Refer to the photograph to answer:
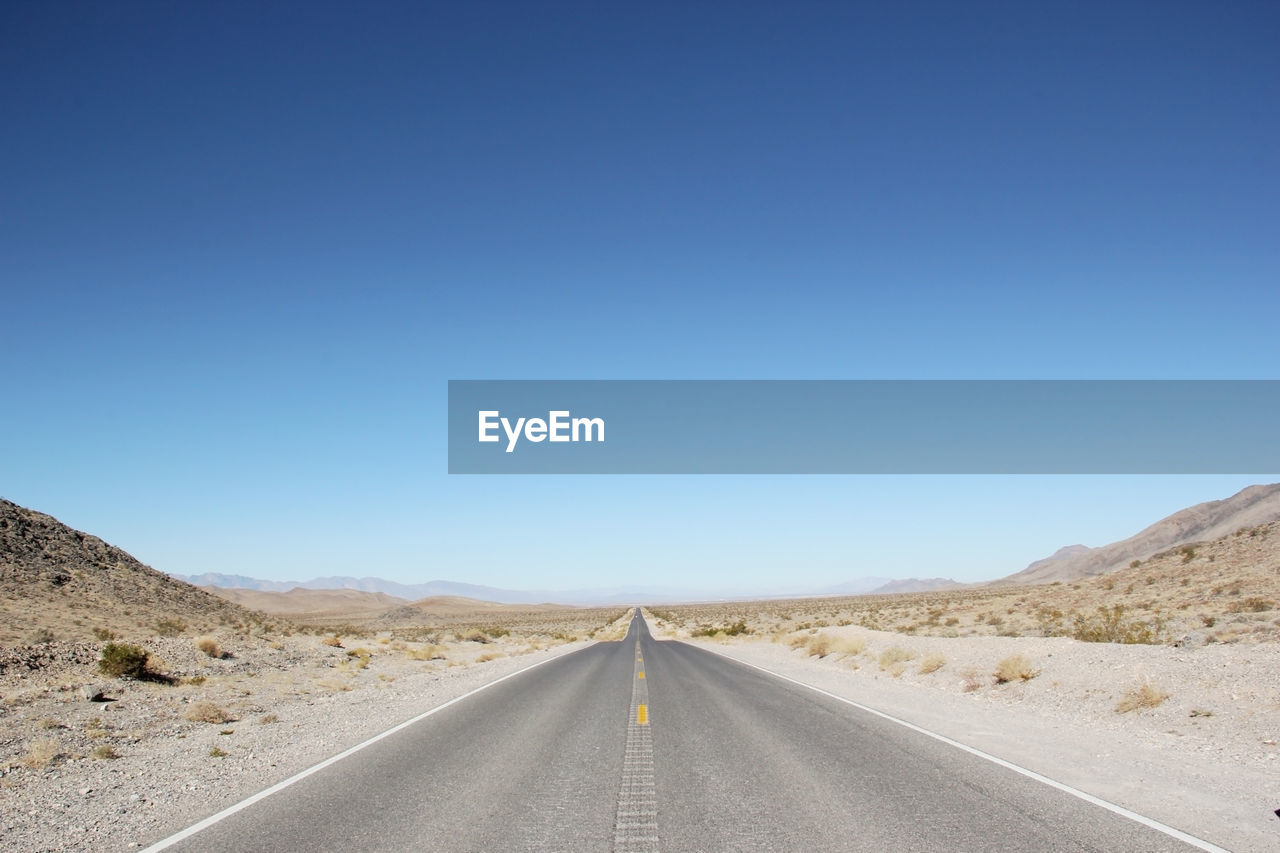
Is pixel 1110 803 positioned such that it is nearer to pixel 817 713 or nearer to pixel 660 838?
pixel 660 838

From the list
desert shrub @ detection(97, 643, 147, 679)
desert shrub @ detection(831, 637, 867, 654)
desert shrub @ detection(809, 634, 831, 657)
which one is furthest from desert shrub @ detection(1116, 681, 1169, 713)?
desert shrub @ detection(97, 643, 147, 679)

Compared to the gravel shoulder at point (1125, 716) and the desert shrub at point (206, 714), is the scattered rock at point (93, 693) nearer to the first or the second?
the desert shrub at point (206, 714)

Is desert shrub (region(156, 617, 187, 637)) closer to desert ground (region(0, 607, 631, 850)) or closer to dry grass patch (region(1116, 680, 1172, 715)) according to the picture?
desert ground (region(0, 607, 631, 850))

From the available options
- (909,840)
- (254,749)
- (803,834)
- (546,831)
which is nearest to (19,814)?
(254,749)

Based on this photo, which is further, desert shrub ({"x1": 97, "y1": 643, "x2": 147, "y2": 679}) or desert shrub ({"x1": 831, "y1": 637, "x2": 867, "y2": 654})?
desert shrub ({"x1": 831, "y1": 637, "x2": 867, "y2": 654})

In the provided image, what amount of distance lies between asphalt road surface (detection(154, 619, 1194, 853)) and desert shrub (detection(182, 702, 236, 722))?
4824 mm

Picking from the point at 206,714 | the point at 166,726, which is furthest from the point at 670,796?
the point at 206,714

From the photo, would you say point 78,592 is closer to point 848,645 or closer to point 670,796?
point 848,645

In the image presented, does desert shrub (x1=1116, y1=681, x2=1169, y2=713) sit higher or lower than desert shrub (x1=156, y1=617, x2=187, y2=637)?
lower

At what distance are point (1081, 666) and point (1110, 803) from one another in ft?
36.7

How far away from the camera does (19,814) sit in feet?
25.0

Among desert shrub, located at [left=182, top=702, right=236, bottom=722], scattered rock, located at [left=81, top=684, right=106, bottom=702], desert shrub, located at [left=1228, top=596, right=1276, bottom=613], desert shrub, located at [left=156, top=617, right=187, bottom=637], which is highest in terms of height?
desert shrub, located at [left=1228, top=596, right=1276, bottom=613]

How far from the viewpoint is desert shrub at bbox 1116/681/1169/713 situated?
13505 millimetres

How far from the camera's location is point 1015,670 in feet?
59.1
